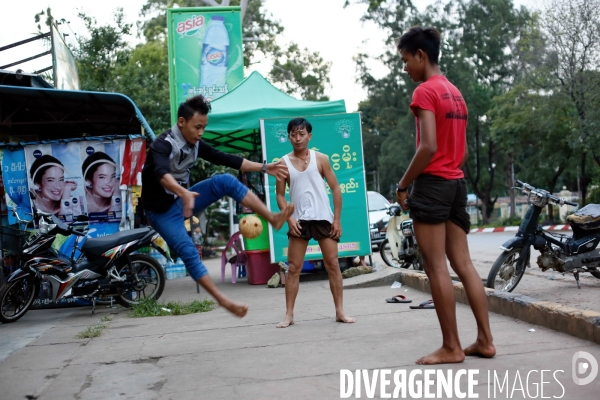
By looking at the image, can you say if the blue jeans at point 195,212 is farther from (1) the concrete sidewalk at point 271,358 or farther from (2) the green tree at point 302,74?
(2) the green tree at point 302,74

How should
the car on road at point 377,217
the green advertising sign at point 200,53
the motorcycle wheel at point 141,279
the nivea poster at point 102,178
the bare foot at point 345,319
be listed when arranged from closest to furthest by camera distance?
the bare foot at point 345,319 < the motorcycle wheel at point 141,279 < the nivea poster at point 102,178 < the green advertising sign at point 200,53 < the car on road at point 377,217

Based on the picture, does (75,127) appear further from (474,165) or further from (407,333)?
(474,165)

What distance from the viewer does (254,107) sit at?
10953 millimetres

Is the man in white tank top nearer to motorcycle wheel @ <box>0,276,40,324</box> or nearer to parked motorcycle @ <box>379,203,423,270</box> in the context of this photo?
motorcycle wheel @ <box>0,276,40,324</box>

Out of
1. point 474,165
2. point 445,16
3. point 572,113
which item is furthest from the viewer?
point 474,165

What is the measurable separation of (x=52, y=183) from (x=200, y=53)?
19.5 ft

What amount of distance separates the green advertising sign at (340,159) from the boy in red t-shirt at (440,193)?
6.09 metres

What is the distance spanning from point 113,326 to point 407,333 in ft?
10.5

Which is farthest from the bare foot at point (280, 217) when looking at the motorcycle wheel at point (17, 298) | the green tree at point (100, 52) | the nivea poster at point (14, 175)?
the green tree at point (100, 52)

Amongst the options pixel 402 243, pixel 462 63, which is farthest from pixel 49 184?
pixel 462 63

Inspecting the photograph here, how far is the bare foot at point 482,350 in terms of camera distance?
14.0 feet

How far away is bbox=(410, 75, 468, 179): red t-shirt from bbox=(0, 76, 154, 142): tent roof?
5.49 m

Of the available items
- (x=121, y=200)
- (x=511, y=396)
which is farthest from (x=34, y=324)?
(x=511, y=396)

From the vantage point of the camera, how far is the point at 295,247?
6316mm
